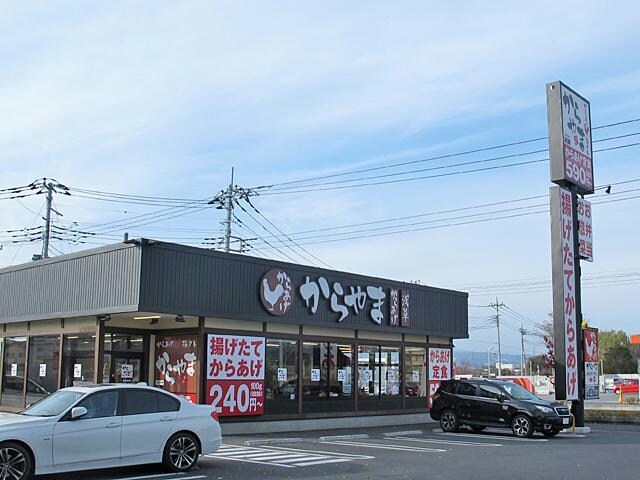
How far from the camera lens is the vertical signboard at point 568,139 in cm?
2511

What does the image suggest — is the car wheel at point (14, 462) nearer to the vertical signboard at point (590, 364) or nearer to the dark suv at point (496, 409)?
the dark suv at point (496, 409)

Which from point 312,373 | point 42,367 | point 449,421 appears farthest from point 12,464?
point 449,421

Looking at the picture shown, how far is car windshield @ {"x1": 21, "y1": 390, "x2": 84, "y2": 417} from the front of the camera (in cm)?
1224

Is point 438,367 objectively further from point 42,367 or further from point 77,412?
point 77,412

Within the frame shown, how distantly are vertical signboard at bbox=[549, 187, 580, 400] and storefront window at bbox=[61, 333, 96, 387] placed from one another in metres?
14.3

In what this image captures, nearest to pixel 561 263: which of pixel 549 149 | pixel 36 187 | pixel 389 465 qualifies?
pixel 549 149

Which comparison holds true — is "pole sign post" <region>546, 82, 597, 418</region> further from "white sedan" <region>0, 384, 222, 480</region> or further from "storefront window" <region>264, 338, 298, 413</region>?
"white sedan" <region>0, 384, 222, 480</region>

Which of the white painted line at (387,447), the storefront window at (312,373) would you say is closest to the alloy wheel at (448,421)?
the storefront window at (312,373)

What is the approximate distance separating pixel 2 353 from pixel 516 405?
16839 mm

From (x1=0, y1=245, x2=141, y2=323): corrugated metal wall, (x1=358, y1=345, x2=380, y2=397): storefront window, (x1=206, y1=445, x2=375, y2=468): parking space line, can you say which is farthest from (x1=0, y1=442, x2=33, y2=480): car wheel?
(x1=358, y1=345, x2=380, y2=397): storefront window

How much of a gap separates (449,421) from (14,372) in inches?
554

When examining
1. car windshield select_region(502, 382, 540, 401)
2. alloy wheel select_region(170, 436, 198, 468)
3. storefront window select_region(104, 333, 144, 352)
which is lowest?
alloy wheel select_region(170, 436, 198, 468)

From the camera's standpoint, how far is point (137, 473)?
42.4 ft

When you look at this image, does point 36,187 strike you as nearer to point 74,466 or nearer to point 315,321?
point 315,321
